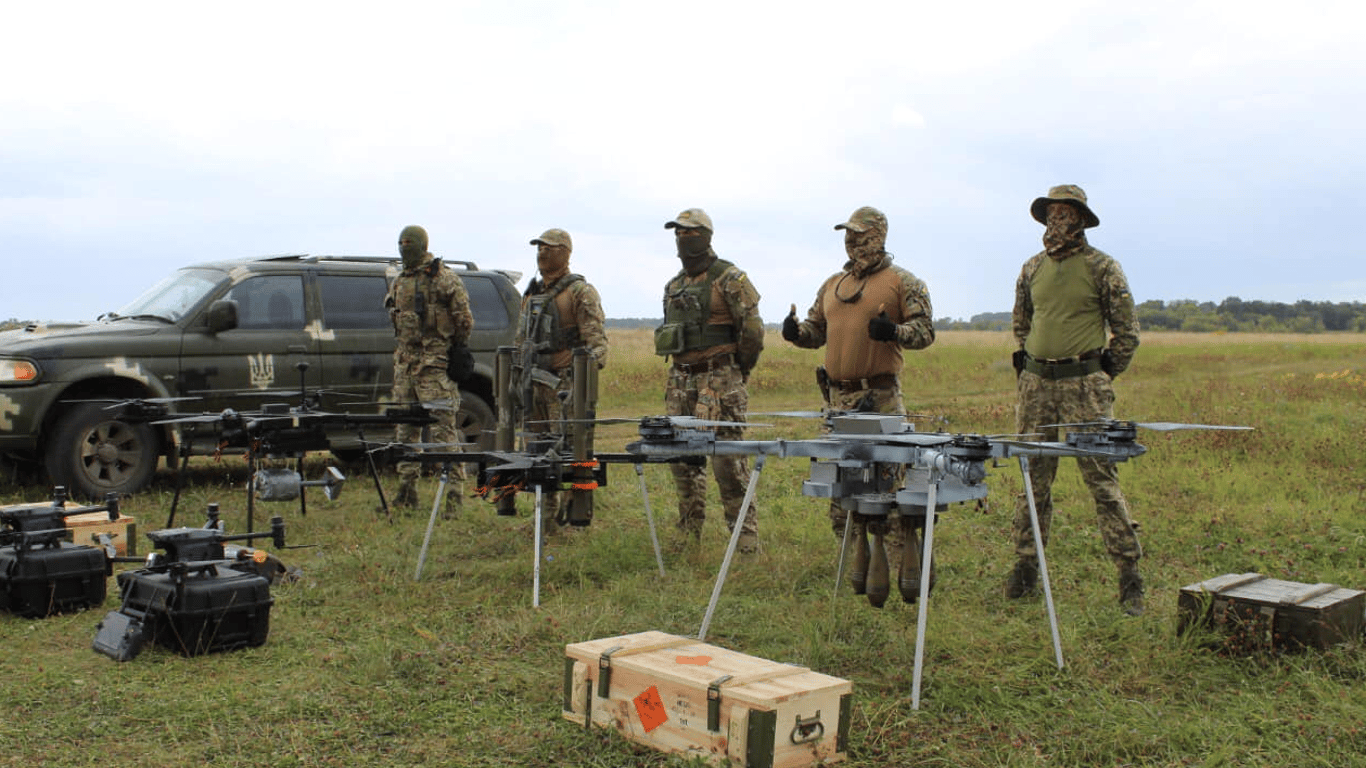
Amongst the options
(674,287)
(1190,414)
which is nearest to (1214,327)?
(1190,414)

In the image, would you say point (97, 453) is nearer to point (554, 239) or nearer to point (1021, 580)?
point (554, 239)

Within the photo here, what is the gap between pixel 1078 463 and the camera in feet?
20.9

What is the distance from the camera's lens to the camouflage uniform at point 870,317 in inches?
264

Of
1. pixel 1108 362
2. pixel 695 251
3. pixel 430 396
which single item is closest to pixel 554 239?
pixel 695 251

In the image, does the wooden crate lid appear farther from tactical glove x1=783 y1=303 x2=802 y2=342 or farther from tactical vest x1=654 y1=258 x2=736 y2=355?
tactical vest x1=654 y1=258 x2=736 y2=355

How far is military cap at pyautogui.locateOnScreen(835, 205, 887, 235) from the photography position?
22.1 feet

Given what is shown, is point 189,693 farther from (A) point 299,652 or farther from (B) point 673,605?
(B) point 673,605

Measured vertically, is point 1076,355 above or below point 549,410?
above

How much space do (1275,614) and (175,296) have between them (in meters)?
9.19

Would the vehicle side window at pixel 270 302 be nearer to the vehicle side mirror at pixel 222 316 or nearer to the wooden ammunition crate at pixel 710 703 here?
the vehicle side mirror at pixel 222 316

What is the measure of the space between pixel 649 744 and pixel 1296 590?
135 inches

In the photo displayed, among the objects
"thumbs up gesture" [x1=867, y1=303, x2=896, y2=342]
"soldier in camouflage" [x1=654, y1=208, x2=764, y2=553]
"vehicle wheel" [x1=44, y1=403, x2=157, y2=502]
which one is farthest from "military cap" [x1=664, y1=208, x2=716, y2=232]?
"vehicle wheel" [x1=44, y1=403, x2=157, y2=502]

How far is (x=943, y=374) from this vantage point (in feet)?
85.4

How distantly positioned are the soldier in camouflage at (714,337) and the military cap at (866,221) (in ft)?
3.61
